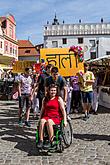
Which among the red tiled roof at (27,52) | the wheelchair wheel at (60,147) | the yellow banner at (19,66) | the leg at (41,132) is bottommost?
the wheelchair wheel at (60,147)

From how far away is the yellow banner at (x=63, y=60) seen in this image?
10.4 metres

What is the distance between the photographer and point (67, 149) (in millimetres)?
6254

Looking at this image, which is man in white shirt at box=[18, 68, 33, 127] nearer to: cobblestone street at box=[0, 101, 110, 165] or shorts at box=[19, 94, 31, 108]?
shorts at box=[19, 94, 31, 108]

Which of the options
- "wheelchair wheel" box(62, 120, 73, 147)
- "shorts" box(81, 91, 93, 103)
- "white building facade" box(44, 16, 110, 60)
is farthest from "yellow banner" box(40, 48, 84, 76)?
"white building facade" box(44, 16, 110, 60)

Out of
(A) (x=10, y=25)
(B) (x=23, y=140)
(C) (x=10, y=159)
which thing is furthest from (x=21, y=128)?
(A) (x=10, y=25)

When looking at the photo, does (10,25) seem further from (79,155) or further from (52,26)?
(79,155)

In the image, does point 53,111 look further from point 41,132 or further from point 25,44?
point 25,44

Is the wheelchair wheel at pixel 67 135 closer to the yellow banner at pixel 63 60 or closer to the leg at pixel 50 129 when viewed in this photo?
the leg at pixel 50 129

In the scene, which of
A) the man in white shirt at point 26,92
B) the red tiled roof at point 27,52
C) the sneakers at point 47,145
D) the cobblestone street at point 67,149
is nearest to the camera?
the cobblestone street at point 67,149

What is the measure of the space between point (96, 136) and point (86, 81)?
295 centimetres

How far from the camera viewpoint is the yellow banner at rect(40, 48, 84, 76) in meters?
10.4

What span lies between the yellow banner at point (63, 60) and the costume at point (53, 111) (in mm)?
4100

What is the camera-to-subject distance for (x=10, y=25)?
58500 millimetres

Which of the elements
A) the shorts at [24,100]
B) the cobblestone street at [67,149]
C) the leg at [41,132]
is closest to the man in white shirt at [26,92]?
the shorts at [24,100]
